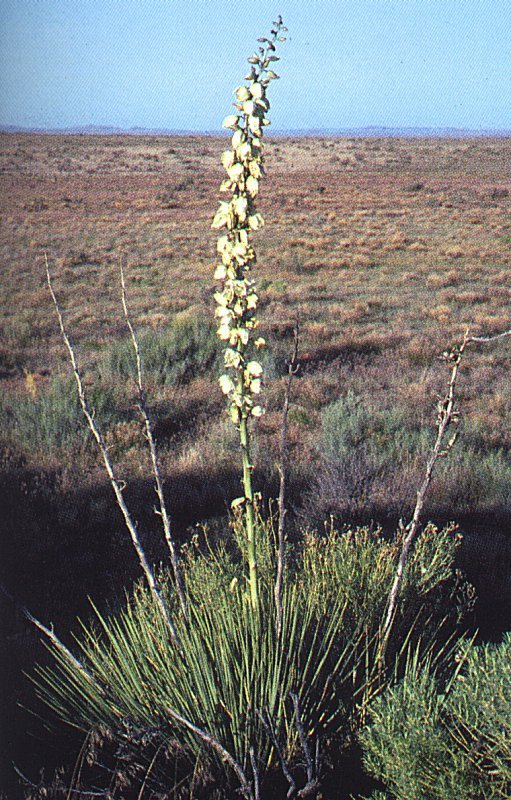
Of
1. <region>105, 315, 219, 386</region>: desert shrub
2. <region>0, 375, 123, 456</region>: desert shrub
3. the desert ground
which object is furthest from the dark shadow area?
<region>105, 315, 219, 386</region>: desert shrub

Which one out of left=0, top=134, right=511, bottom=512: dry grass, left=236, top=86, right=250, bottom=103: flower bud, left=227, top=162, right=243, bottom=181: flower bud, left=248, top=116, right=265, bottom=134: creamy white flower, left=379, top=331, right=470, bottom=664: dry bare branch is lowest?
left=0, top=134, right=511, bottom=512: dry grass

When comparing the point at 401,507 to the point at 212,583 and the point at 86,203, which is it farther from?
the point at 86,203

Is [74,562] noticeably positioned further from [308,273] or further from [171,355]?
[308,273]

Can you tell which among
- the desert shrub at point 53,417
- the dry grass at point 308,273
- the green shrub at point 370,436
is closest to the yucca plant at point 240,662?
the dry grass at point 308,273

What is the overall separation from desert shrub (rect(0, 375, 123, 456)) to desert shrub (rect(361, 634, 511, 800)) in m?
4.30

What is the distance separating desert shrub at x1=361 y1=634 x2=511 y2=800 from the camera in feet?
6.33

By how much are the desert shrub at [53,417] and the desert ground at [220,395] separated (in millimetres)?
25

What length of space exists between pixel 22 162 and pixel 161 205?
26.0 m

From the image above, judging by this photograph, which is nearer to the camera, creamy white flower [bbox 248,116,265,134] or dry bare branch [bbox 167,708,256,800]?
creamy white flower [bbox 248,116,265,134]

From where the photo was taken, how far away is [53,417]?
6.20 metres

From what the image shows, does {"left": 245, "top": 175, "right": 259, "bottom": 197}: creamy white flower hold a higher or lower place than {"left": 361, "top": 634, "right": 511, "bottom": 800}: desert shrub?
higher

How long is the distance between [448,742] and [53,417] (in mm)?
4921

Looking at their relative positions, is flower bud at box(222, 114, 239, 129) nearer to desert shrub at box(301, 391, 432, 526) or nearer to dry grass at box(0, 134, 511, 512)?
dry grass at box(0, 134, 511, 512)

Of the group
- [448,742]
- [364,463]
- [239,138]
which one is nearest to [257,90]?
[239,138]
